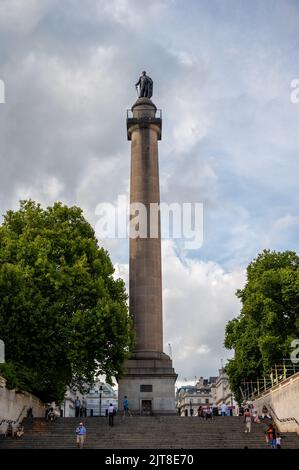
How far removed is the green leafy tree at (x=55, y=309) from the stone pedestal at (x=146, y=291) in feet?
9.67

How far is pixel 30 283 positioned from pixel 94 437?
11.2m

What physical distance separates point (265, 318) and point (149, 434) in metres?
20.7

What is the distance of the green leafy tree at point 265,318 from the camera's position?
4926cm

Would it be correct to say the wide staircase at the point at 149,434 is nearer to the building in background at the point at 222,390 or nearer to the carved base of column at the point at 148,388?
the carved base of column at the point at 148,388

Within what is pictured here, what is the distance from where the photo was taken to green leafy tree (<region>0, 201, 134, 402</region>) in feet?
125

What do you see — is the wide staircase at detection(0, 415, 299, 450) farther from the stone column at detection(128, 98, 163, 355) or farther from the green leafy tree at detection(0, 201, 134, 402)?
the stone column at detection(128, 98, 163, 355)

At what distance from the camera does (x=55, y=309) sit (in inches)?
1532

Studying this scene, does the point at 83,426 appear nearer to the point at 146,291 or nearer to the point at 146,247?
the point at 146,291

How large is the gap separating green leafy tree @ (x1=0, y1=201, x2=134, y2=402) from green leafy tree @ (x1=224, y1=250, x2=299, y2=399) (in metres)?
12.9

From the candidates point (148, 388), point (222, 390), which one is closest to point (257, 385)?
point (148, 388)

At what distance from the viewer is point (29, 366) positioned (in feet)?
128
